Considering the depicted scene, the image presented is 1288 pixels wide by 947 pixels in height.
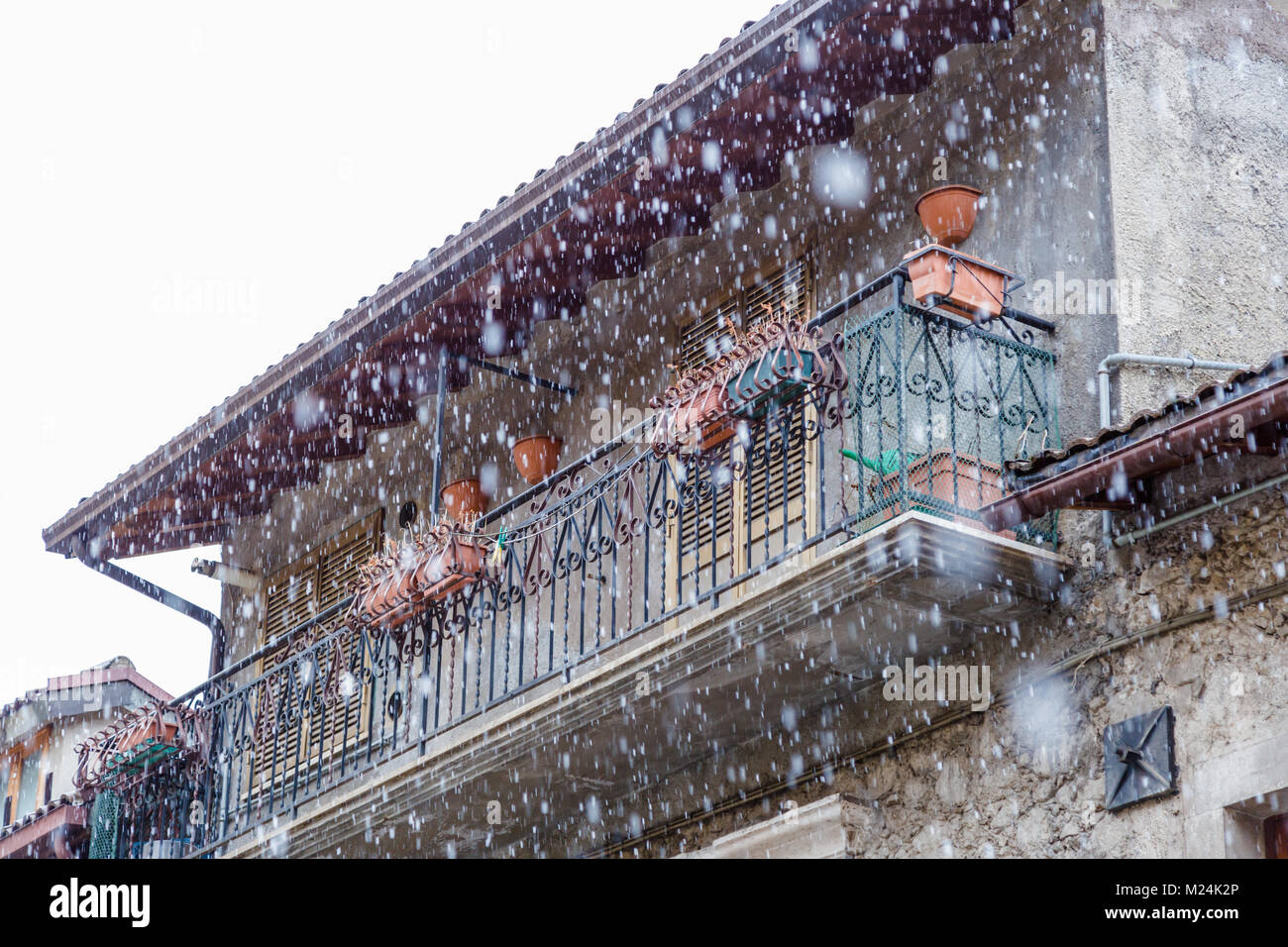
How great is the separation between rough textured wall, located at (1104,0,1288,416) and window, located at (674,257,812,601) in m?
1.70

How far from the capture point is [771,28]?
942 centimetres

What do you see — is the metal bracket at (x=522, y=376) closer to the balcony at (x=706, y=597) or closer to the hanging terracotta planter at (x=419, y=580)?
the balcony at (x=706, y=597)

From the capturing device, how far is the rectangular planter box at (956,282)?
8344 millimetres

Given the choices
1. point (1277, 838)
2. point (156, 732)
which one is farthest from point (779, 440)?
point (156, 732)

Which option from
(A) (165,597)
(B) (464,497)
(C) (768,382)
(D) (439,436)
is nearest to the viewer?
Result: (C) (768,382)

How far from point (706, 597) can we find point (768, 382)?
102 cm

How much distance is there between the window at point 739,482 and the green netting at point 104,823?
4.80m

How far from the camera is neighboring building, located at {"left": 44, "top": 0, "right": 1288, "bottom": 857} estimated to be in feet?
25.1

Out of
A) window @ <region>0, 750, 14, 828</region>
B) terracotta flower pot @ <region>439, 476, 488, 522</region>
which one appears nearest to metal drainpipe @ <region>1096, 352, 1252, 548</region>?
terracotta flower pot @ <region>439, 476, 488, 522</region>

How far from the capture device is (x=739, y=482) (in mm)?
10281

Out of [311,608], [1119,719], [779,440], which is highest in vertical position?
[311,608]

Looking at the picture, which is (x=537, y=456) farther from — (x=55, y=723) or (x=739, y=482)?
(x=55, y=723)
